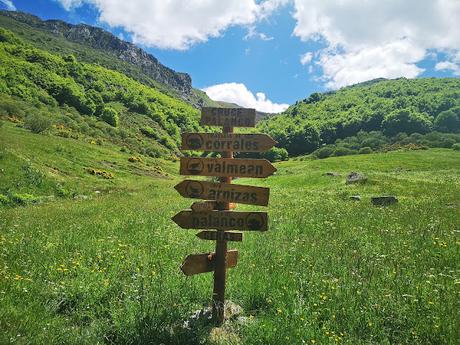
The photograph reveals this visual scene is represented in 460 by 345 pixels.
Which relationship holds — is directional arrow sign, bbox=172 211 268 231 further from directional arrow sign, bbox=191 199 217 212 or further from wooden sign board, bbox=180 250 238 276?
wooden sign board, bbox=180 250 238 276

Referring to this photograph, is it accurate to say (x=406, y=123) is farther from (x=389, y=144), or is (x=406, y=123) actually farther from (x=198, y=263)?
(x=198, y=263)

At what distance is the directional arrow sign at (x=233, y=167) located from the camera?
641 cm

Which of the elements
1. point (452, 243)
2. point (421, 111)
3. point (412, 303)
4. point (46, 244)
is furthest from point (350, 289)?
point (421, 111)

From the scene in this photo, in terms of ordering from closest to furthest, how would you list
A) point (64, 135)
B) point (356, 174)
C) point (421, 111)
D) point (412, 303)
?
point (412, 303)
point (356, 174)
point (64, 135)
point (421, 111)

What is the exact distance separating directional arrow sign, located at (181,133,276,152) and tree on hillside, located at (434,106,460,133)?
161204 mm

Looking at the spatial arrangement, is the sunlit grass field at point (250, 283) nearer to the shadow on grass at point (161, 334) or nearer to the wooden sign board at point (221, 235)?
the shadow on grass at point (161, 334)

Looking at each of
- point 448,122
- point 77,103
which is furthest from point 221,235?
point 448,122

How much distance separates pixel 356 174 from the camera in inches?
1387

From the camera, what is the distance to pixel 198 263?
6.59 meters

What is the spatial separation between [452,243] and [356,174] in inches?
1012

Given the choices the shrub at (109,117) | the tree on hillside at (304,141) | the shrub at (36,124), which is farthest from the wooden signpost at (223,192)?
the tree on hillside at (304,141)

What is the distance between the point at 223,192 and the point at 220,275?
56.4 inches

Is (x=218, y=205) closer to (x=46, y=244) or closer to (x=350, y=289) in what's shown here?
(x=350, y=289)

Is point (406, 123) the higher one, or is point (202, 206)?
point (406, 123)
